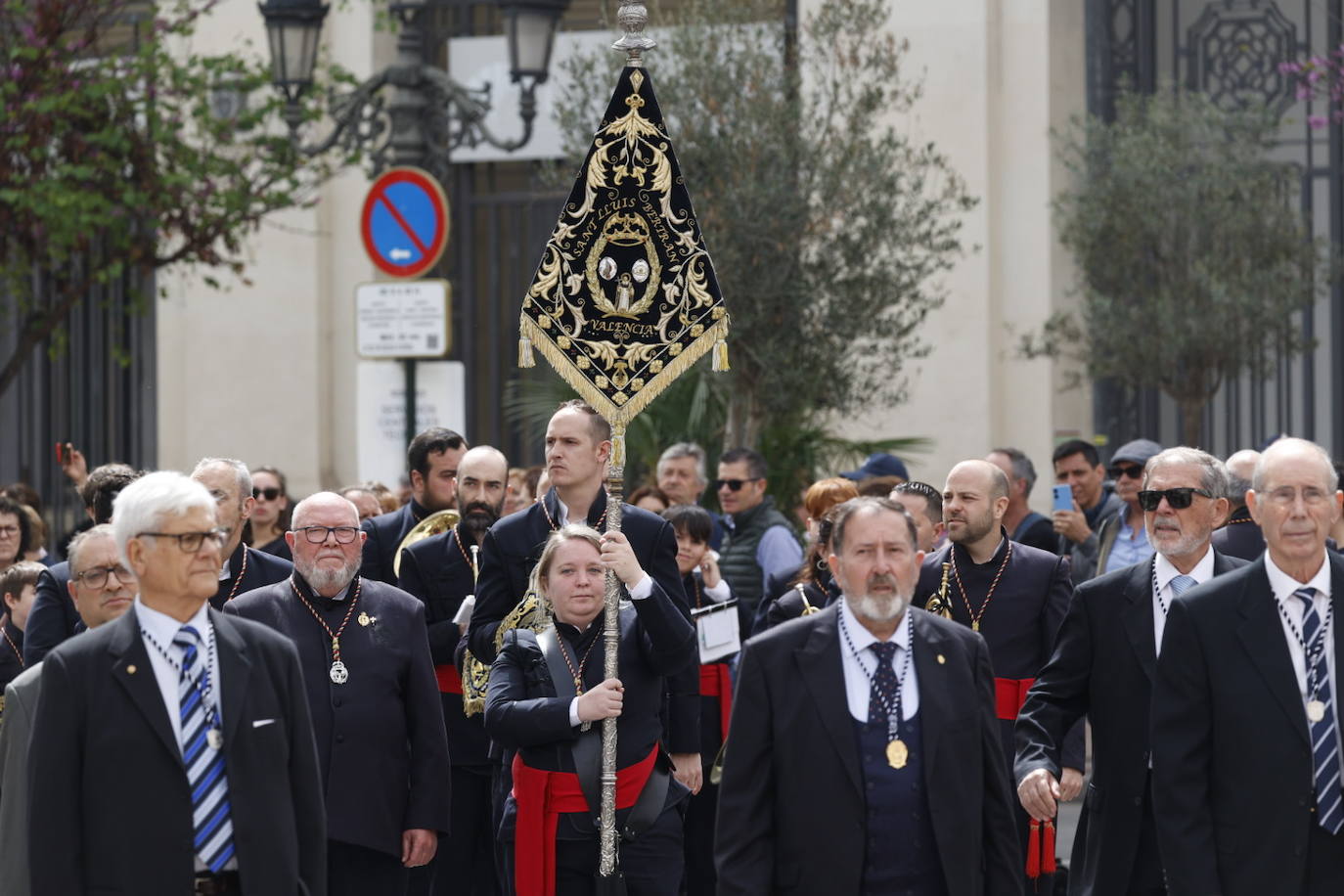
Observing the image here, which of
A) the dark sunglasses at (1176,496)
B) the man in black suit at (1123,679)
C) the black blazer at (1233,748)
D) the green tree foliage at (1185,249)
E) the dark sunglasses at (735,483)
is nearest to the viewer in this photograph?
the black blazer at (1233,748)

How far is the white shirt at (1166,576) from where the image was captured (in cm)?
674

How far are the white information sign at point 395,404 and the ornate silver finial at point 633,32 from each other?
370 cm

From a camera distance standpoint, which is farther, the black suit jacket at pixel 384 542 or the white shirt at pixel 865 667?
the black suit jacket at pixel 384 542

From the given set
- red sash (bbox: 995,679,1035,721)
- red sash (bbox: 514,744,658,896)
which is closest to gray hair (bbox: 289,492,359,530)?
red sash (bbox: 514,744,658,896)

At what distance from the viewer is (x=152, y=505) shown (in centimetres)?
508

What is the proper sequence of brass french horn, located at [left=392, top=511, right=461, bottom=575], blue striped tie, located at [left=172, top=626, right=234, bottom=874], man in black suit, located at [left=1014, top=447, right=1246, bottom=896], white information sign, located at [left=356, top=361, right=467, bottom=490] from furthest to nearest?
white information sign, located at [left=356, top=361, right=467, bottom=490], brass french horn, located at [left=392, top=511, right=461, bottom=575], man in black suit, located at [left=1014, top=447, right=1246, bottom=896], blue striped tie, located at [left=172, top=626, right=234, bottom=874]

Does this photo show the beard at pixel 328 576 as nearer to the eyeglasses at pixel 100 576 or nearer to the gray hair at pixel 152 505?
the eyeglasses at pixel 100 576

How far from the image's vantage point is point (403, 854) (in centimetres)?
714

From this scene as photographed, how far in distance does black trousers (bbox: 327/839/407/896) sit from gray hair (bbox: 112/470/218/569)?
2.17 metres

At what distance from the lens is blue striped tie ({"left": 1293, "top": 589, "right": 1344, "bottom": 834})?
5.75m

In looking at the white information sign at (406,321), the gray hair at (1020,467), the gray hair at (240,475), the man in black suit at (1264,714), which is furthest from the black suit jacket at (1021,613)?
the white information sign at (406,321)

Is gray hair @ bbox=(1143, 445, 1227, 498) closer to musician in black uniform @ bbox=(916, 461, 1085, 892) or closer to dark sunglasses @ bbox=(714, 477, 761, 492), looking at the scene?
musician in black uniform @ bbox=(916, 461, 1085, 892)

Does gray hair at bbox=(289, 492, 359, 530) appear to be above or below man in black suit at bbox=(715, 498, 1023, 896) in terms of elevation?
above

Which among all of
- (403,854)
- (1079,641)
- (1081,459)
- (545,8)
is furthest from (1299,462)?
(545,8)
